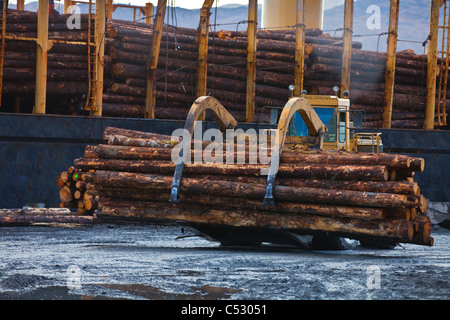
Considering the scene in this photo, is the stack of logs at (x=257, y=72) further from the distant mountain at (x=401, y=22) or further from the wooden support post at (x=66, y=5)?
the distant mountain at (x=401, y=22)

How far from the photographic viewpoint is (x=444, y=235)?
54.4 feet

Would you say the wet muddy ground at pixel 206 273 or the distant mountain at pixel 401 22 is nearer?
the wet muddy ground at pixel 206 273

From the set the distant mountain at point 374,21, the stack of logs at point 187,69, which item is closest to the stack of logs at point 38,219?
the stack of logs at point 187,69

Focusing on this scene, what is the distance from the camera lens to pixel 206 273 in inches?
325

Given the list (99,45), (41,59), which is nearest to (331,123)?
(99,45)

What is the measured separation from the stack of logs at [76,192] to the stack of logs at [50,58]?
19.0 ft

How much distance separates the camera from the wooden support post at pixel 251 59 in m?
22.8

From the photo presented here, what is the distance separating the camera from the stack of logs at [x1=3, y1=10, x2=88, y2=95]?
2117 cm

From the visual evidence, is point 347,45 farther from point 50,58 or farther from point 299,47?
point 50,58

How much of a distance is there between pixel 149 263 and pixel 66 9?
26.1 metres

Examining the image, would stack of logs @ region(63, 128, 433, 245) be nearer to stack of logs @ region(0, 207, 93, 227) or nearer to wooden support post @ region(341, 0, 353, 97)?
stack of logs @ region(0, 207, 93, 227)

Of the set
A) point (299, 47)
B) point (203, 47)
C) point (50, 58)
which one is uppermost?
point (299, 47)

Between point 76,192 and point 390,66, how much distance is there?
498 inches
